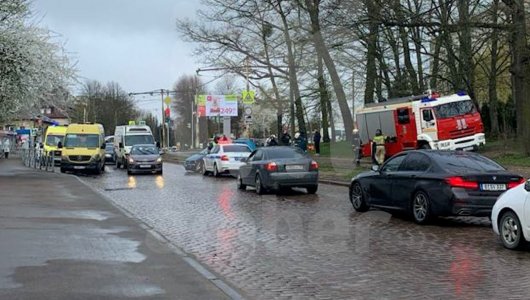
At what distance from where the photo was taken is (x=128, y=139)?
39.7 metres

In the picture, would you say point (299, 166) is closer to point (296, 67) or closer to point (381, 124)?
point (381, 124)

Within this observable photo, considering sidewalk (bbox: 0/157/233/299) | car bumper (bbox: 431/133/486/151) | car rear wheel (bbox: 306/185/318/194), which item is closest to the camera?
sidewalk (bbox: 0/157/233/299)

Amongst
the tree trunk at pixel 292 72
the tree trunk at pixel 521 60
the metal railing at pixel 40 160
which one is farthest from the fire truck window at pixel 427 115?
the metal railing at pixel 40 160

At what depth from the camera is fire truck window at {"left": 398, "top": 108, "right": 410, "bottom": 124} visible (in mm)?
28697

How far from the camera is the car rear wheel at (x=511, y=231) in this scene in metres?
9.40

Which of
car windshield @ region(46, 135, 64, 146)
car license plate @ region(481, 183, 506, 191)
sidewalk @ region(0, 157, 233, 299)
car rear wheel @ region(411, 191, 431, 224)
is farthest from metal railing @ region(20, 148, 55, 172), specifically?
car license plate @ region(481, 183, 506, 191)

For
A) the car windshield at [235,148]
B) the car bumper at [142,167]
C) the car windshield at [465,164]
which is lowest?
the car bumper at [142,167]

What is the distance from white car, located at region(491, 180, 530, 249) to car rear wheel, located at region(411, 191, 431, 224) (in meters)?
2.30

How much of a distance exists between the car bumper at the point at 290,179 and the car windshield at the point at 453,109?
1059cm

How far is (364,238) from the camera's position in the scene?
11023mm

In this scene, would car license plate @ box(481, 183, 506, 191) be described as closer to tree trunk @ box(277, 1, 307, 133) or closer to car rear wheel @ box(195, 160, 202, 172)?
car rear wheel @ box(195, 160, 202, 172)

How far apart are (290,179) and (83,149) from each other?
16.7m

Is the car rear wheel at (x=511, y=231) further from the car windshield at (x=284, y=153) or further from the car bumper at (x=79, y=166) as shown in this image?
the car bumper at (x=79, y=166)

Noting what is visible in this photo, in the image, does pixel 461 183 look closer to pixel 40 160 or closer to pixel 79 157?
pixel 79 157
